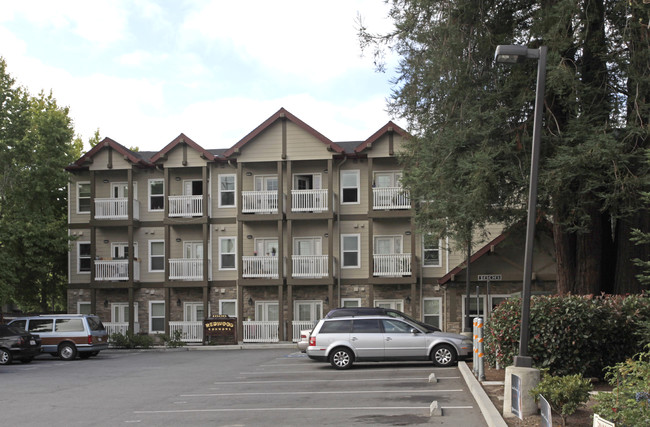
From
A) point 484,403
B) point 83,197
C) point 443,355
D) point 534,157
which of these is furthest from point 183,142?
point 484,403

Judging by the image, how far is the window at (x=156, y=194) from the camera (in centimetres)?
3934

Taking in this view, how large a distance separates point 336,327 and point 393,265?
556 inches

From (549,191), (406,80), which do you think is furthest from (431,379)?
(406,80)

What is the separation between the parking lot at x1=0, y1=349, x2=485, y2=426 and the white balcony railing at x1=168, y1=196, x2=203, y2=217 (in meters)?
13.2

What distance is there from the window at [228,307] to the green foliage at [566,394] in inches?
1136

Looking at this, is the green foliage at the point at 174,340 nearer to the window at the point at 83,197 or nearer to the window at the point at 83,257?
the window at the point at 83,257

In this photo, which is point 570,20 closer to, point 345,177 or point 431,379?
point 431,379

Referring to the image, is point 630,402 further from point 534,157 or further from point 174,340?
point 174,340

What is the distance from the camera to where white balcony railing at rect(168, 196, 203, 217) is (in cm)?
3781

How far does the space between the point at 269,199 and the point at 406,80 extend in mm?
17403

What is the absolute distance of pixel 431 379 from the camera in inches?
677

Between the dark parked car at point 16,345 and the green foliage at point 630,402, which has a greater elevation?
the green foliage at point 630,402

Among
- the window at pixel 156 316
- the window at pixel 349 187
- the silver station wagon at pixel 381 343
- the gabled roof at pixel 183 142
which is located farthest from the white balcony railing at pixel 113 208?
the silver station wagon at pixel 381 343

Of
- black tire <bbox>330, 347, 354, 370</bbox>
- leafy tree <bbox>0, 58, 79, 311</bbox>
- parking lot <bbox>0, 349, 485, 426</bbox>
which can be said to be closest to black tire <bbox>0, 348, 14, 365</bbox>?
parking lot <bbox>0, 349, 485, 426</bbox>
